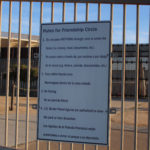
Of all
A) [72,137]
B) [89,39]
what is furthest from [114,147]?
[89,39]

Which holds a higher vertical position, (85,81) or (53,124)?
(85,81)

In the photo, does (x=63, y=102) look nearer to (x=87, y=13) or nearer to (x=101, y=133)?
(x=101, y=133)

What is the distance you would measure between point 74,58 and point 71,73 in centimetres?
18

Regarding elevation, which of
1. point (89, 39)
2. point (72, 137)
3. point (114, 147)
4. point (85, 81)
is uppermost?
point (89, 39)

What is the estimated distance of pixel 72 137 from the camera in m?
3.51

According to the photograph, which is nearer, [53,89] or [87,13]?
[53,89]

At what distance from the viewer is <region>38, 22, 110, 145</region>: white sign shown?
343 centimetres

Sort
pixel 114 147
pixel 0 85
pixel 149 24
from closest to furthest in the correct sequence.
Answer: pixel 149 24, pixel 114 147, pixel 0 85

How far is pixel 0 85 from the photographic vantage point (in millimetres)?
25266

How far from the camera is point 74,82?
3510 mm

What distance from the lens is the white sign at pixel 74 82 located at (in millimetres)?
3426

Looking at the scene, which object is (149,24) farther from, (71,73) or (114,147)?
(114,147)

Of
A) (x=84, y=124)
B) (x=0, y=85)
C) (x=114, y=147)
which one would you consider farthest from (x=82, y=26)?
(x=0, y=85)

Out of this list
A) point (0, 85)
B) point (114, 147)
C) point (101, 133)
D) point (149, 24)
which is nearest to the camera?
point (101, 133)
